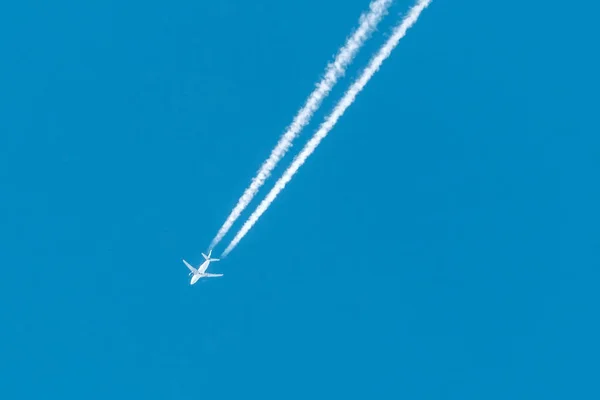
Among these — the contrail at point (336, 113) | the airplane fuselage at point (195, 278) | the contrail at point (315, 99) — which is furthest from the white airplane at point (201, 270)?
the contrail at point (336, 113)

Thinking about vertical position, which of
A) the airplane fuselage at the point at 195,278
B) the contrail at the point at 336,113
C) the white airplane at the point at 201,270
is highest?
the contrail at the point at 336,113

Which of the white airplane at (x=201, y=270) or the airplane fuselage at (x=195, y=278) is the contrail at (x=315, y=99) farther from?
the airplane fuselage at (x=195, y=278)

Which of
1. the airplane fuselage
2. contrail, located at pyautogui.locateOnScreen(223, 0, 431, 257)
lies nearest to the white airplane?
the airplane fuselage

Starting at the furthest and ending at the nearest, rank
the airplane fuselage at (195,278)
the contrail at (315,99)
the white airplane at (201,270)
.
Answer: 1. the airplane fuselage at (195,278)
2. the white airplane at (201,270)
3. the contrail at (315,99)

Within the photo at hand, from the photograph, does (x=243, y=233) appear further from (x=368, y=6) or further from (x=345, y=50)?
(x=368, y=6)

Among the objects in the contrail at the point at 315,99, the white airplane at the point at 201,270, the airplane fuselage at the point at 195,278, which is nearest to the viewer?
the contrail at the point at 315,99

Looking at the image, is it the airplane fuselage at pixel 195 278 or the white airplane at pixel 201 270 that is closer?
the white airplane at pixel 201 270

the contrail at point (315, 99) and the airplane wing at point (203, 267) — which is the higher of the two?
the contrail at point (315, 99)

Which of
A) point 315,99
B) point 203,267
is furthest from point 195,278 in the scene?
point 315,99

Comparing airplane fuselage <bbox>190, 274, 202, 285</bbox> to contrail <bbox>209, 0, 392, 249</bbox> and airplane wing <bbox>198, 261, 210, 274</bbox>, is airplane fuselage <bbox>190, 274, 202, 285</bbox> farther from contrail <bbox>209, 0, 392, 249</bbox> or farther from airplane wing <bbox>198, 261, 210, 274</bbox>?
contrail <bbox>209, 0, 392, 249</bbox>
